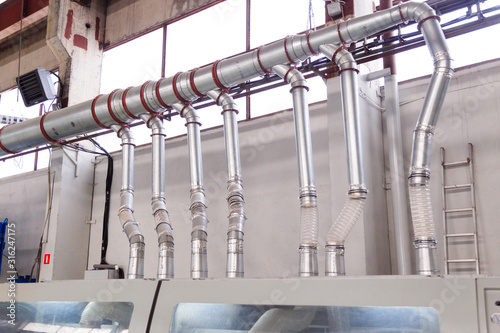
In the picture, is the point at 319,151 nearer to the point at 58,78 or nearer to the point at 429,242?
the point at 429,242

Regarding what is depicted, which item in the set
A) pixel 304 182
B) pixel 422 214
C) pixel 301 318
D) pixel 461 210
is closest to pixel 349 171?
pixel 304 182

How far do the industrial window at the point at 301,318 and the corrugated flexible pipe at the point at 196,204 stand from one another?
3.61 feet

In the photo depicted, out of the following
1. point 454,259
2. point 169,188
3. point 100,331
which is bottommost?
point 100,331

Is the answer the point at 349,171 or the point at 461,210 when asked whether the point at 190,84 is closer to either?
the point at 349,171

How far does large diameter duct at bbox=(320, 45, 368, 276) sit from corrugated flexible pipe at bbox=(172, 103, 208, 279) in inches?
37.3

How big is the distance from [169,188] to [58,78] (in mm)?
2543

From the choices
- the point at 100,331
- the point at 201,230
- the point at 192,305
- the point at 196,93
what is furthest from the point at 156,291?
the point at 196,93

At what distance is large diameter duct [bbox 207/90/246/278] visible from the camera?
341 cm

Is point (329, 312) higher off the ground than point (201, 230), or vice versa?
point (201, 230)

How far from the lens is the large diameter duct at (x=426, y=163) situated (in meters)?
2.63

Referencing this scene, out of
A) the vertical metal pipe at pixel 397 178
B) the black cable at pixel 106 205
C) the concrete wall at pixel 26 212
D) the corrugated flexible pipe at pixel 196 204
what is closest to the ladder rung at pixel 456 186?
the vertical metal pipe at pixel 397 178

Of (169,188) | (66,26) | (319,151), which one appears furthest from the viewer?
(66,26)

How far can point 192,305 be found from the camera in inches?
84.0

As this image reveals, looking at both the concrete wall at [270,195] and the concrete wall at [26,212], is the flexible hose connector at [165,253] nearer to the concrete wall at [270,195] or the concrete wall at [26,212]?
the concrete wall at [270,195]
